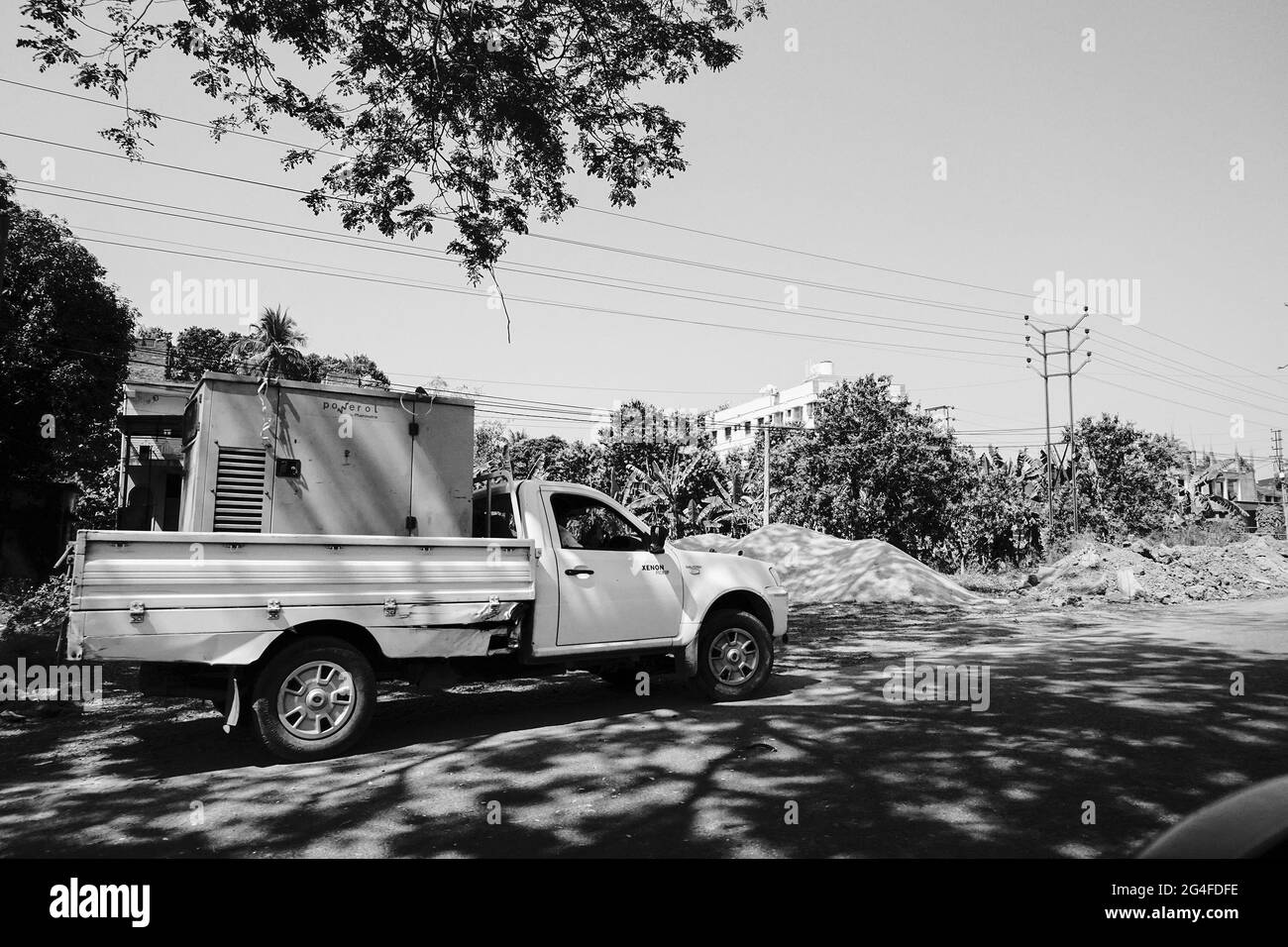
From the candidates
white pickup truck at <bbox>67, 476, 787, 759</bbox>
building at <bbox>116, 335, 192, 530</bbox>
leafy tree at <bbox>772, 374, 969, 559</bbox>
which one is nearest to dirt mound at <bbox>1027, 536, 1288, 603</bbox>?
leafy tree at <bbox>772, 374, 969, 559</bbox>

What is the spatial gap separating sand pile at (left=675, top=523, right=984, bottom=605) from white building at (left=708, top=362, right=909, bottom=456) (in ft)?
193

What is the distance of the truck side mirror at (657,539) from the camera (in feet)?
26.0

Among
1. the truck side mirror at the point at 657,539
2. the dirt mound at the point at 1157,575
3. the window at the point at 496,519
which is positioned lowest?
the dirt mound at the point at 1157,575

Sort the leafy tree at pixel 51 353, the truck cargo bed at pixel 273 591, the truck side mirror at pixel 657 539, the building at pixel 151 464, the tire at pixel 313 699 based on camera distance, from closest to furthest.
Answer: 1. the truck cargo bed at pixel 273 591
2. the tire at pixel 313 699
3. the building at pixel 151 464
4. the truck side mirror at pixel 657 539
5. the leafy tree at pixel 51 353

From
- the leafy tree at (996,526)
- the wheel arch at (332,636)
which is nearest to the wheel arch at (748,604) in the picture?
the wheel arch at (332,636)

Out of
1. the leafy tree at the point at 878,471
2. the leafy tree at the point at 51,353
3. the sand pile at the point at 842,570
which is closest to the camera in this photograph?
the leafy tree at the point at 51,353

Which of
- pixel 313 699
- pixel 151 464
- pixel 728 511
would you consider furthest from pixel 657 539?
pixel 728 511

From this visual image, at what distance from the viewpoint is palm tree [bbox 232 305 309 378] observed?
40.0 metres

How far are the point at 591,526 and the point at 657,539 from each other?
0.64 meters

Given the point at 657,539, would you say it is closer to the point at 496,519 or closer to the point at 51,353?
the point at 496,519

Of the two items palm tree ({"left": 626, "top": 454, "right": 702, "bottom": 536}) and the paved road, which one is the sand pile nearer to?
palm tree ({"left": 626, "top": 454, "right": 702, "bottom": 536})

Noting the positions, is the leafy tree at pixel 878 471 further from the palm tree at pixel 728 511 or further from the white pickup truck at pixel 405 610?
the white pickup truck at pixel 405 610

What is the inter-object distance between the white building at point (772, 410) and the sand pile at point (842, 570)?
A: 59.0 metres
